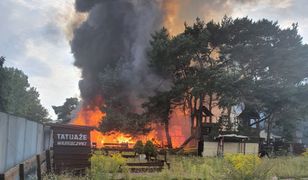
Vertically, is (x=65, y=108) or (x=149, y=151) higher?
(x=65, y=108)

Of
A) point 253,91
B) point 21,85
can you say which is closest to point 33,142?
point 253,91

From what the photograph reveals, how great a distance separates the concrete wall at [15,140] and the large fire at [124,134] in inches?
1686

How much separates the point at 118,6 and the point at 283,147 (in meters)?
34.6

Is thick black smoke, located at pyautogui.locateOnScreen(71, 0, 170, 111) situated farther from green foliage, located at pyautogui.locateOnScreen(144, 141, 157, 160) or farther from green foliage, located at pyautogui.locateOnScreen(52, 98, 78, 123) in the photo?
green foliage, located at pyautogui.locateOnScreen(52, 98, 78, 123)

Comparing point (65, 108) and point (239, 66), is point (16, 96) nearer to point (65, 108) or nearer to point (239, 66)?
point (65, 108)

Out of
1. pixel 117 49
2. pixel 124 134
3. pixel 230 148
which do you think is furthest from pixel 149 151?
pixel 117 49

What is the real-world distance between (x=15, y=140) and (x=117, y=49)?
2286 inches

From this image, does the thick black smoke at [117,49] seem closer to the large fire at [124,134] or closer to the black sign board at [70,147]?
the large fire at [124,134]

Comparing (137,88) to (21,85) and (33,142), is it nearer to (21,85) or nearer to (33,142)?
(21,85)

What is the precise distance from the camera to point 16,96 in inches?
3366

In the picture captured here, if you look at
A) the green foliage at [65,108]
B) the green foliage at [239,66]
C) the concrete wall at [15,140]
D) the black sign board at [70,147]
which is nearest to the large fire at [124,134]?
the green foliage at [239,66]

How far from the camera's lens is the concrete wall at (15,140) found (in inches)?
427

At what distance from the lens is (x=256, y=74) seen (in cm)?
5581

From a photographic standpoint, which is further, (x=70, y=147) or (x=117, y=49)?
(x=117, y=49)
